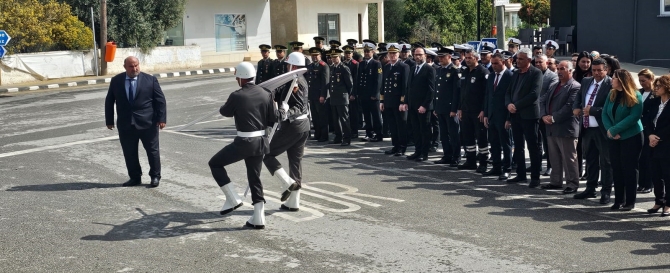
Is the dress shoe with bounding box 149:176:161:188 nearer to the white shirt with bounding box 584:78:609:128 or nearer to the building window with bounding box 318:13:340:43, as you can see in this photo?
the white shirt with bounding box 584:78:609:128

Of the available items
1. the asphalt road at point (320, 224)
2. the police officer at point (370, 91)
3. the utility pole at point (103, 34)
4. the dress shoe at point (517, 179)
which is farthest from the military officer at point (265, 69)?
the utility pole at point (103, 34)

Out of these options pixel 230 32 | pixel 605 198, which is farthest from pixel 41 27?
pixel 605 198

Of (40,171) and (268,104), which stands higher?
(268,104)

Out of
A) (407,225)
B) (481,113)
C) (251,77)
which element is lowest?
(407,225)

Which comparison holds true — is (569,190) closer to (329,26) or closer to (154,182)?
(154,182)

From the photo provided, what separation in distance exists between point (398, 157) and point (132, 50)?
73.3 feet

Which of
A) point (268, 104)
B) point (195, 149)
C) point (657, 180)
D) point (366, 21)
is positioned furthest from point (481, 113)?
point (366, 21)

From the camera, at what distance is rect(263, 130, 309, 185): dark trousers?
31.8ft

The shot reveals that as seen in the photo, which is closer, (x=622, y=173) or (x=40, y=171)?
(x=622, y=173)

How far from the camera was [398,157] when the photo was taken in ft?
45.6

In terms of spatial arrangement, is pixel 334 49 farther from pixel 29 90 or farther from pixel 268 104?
pixel 29 90

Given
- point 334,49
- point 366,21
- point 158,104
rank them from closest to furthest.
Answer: point 158,104
point 334,49
point 366,21

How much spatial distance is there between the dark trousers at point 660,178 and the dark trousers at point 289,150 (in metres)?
4.29

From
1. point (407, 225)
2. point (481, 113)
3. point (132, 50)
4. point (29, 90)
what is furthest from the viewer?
point (132, 50)
